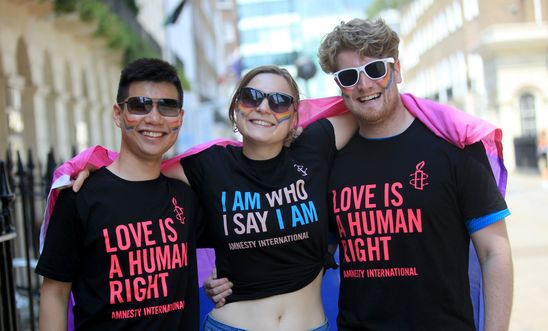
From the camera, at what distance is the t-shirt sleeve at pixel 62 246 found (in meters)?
2.40

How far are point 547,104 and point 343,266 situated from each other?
29.1 m

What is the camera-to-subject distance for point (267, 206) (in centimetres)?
260

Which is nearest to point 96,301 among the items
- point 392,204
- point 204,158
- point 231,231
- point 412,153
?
point 231,231

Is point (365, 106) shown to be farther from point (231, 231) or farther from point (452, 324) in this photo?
point (452, 324)

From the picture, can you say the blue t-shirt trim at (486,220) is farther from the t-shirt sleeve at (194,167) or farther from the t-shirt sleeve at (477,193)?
the t-shirt sleeve at (194,167)

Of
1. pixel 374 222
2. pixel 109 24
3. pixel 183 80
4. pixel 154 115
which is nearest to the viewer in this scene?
pixel 374 222

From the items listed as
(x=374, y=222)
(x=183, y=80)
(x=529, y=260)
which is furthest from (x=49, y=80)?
(x=374, y=222)

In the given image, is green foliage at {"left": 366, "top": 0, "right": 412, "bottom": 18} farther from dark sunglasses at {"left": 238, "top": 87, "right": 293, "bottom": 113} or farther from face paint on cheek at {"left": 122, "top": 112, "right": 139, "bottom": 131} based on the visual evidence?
face paint on cheek at {"left": 122, "top": 112, "right": 139, "bottom": 131}

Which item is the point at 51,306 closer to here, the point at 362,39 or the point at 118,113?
the point at 118,113

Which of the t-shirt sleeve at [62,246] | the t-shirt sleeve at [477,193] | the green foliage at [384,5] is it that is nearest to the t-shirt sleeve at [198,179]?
the t-shirt sleeve at [62,246]

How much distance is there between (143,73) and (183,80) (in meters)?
20.4

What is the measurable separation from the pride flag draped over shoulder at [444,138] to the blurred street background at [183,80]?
500 mm

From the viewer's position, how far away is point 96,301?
7.91 ft

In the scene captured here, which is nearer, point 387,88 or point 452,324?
point 452,324
